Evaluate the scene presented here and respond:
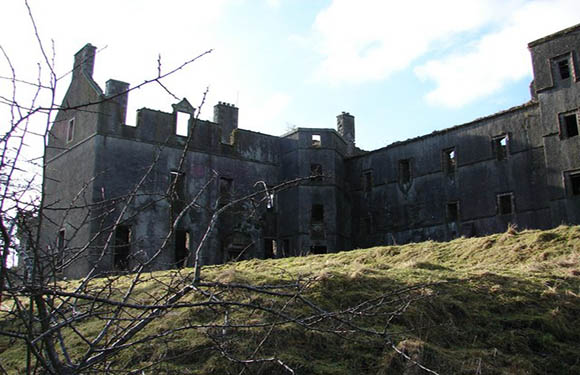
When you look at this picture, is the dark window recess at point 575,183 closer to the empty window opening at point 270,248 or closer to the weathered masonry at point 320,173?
the weathered masonry at point 320,173

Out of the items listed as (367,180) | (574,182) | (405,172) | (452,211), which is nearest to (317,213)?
(367,180)

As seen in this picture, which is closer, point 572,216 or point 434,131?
point 572,216

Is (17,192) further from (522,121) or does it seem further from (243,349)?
(522,121)

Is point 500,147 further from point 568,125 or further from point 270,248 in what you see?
point 270,248

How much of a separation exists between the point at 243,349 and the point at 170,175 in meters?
19.1

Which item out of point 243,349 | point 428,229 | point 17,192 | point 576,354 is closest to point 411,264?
point 576,354

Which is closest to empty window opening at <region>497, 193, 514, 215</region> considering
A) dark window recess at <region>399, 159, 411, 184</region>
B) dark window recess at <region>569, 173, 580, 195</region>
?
dark window recess at <region>569, 173, 580, 195</region>

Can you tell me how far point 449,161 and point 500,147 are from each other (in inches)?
98.6

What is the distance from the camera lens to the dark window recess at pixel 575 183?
21.7m

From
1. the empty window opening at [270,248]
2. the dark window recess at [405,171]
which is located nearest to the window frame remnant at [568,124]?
the dark window recess at [405,171]

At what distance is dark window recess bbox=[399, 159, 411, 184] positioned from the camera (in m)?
27.4

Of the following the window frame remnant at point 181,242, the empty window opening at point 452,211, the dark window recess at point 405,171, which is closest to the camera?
the empty window opening at point 452,211

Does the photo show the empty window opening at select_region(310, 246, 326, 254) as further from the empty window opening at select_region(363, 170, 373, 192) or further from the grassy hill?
the grassy hill

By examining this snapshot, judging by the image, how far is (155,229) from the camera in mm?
24062
